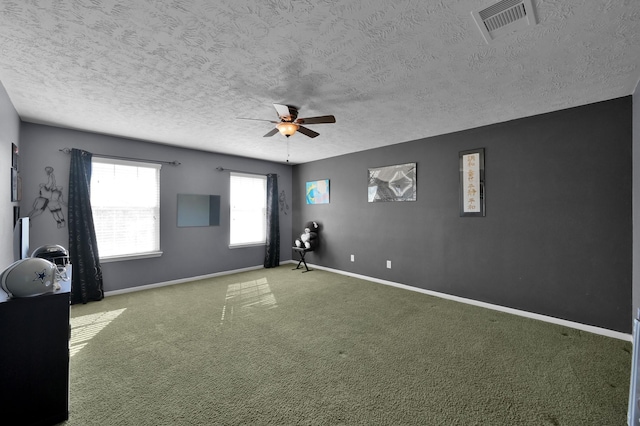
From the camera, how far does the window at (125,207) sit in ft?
13.8

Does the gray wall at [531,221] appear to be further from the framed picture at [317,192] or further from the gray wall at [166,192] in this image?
the gray wall at [166,192]

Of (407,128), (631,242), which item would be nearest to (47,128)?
(407,128)

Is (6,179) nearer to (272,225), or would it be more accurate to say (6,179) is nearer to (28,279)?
(28,279)

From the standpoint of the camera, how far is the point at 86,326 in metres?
3.12

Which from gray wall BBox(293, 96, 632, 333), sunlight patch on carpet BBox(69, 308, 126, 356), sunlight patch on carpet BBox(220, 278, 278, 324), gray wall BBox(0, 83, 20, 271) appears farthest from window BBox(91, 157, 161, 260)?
gray wall BBox(293, 96, 632, 333)

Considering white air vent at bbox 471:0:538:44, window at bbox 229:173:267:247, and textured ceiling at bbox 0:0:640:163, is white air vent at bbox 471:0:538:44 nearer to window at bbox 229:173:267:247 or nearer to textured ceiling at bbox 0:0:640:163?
textured ceiling at bbox 0:0:640:163

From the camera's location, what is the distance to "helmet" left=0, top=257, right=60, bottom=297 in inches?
66.4

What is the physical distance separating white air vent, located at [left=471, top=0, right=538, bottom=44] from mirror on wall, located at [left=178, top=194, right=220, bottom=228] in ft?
16.0

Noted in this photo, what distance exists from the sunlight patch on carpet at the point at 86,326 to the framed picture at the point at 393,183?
14.1ft

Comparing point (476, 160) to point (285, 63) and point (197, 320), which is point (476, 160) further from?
point (197, 320)

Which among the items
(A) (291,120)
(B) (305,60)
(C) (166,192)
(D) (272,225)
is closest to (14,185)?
(C) (166,192)

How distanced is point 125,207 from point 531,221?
5.86 m

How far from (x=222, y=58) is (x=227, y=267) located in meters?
4.36

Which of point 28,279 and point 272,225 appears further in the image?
point 272,225
